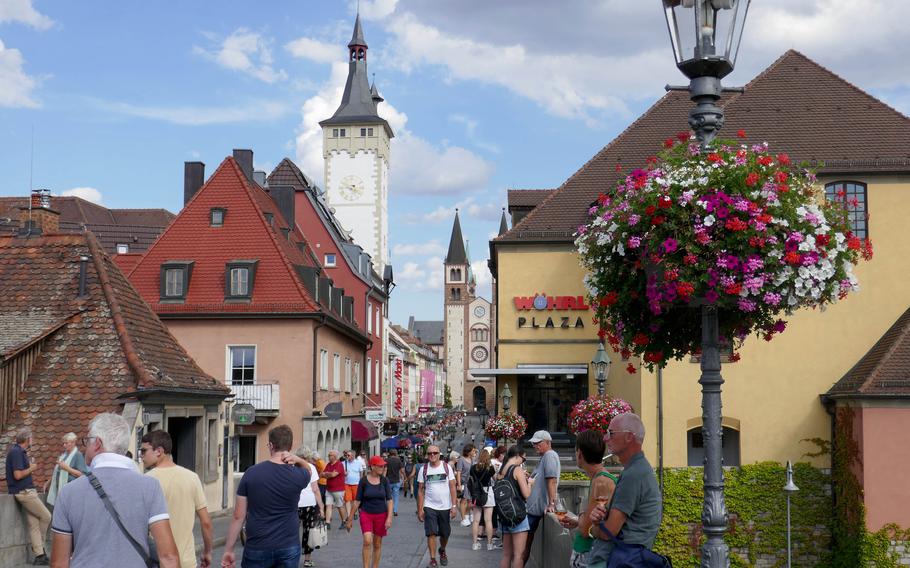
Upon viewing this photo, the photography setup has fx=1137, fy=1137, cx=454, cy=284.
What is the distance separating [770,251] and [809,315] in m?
22.7

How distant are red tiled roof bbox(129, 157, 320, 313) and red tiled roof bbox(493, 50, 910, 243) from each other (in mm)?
7401

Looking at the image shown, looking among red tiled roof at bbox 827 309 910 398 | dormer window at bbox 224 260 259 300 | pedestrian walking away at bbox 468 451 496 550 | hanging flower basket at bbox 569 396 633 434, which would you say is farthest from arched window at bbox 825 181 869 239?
dormer window at bbox 224 260 259 300

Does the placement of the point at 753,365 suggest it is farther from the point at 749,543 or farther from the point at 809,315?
the point at 749,543

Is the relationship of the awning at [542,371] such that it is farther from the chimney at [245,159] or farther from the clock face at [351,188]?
the clock face at [351,188]

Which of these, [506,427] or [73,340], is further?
[506,427]

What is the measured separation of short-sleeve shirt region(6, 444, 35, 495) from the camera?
14.7 meters

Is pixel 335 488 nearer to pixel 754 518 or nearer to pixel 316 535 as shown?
pixel 316 535

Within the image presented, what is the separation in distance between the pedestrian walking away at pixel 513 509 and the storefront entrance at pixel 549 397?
23149 mm

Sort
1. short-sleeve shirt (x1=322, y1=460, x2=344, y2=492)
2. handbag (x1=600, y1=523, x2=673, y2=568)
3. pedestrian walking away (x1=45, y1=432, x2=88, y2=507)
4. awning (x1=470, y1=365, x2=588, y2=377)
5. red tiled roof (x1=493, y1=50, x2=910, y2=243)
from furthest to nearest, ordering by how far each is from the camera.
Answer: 1. awning (x1=470, y1=365, x2=588, y2=377)
2. red tiled roof (x1=493, y1=50, x2=910, y2=243)
3. short-sleeve shirt (x1=322, y1=460, x2=344, y2=492)
4. pedestrian walking away (x1=45, y1=432, x2=88, y2=507)
5. handbag (x1=600, y1=523, x2=673, y2=568)

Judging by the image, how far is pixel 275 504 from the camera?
30.7 feet

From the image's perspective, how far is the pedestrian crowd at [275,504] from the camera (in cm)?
589

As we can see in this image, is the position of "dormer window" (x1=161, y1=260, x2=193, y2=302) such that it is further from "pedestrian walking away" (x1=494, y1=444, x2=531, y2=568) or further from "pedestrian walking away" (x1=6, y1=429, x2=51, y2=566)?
"pedestrian walking away" (x1=494, y1=444, x2=531, y2=568)

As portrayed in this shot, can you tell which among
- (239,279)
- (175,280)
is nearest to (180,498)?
(239,279)

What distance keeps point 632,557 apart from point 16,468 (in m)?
10.6
